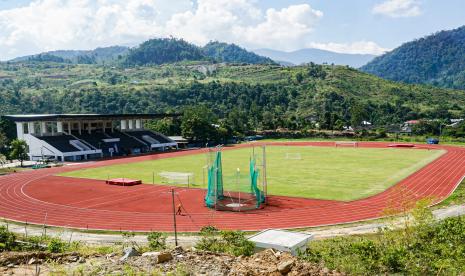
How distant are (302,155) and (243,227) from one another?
3798cm

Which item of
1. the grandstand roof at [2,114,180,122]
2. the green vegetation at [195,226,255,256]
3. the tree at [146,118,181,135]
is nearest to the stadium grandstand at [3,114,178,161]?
the grandstand roof at [2,114,180,122]

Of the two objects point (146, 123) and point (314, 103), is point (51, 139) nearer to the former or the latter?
point (146, 123)

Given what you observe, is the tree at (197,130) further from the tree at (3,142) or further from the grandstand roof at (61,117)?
the tree at (3,142)

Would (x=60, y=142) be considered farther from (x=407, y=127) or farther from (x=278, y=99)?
(x=278, y=99)

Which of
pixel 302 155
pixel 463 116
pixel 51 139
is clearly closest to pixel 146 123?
pixel 51 139

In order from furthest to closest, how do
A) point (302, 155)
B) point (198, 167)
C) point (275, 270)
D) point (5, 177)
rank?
point (302, 155) → point (198, 167) → point (5, 177) → point (275, 270)

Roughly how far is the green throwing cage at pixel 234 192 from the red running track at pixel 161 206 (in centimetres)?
87

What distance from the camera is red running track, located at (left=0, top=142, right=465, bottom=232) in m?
27.2

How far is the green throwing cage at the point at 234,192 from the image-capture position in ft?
99.6

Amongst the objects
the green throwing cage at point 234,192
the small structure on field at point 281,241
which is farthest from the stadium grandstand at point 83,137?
the small structure on field at point 281,241

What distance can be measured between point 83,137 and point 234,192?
144 ft

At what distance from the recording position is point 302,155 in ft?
205

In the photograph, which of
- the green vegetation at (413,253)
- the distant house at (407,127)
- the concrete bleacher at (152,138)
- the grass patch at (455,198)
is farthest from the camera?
the distant house at (407,127)

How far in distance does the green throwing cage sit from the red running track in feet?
2.85
